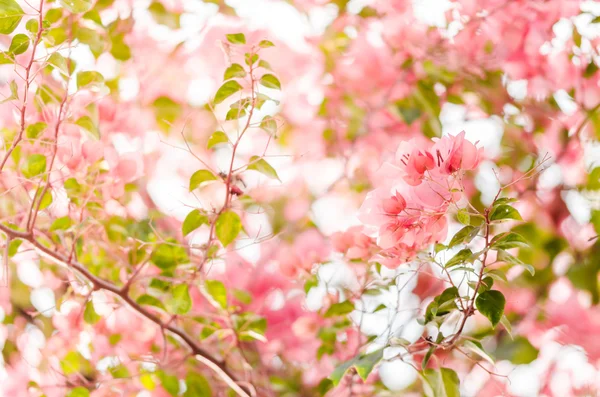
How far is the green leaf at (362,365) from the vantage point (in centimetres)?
60

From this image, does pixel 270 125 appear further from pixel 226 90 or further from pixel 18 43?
pixel 18 43

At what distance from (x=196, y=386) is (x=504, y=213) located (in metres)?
0.56

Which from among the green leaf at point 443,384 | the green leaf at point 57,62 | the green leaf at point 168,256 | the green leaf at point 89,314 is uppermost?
the green leaf at point 57,62

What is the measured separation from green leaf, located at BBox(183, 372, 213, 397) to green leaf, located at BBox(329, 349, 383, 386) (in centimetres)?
33

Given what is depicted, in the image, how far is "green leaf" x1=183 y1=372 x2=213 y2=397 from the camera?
0.91 m

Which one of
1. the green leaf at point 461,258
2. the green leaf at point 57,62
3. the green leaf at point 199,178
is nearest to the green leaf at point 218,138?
the green leaf at point 199,178

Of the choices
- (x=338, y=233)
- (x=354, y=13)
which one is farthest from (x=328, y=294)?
(x=354, y=13)

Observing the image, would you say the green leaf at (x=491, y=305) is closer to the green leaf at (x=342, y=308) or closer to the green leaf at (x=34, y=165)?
the green leaf at (x=342, y=308)

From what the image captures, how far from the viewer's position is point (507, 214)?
20.7 inches

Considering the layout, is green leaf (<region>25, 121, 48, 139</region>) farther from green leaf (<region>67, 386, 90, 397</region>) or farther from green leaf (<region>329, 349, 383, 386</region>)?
green leaf (<region>329, 349, 383, 386</region>)

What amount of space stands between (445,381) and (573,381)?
1.92 feet

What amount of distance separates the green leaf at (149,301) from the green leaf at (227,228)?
160 mm

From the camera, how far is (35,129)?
69cm

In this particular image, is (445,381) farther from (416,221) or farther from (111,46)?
(111,46)
